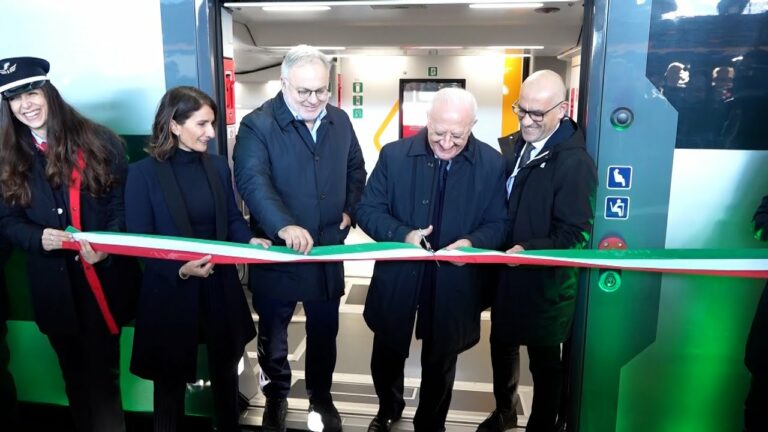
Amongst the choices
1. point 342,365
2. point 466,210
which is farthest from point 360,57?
point 466,210

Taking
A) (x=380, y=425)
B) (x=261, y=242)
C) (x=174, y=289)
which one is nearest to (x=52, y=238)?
(x=174, y=289)

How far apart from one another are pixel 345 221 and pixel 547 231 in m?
0.93

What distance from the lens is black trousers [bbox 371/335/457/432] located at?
8.41 feet

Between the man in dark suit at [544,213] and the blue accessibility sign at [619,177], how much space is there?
137 millimetres

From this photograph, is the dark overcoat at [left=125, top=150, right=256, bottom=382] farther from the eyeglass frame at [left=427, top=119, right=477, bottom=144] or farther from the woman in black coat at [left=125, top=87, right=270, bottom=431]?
the eyeglass frame at [left=427, top=119, right=477, bottom=144]

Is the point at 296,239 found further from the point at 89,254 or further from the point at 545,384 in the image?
the point at 545,384

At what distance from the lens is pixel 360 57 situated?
6.84 meters

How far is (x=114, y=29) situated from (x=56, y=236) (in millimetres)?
1020

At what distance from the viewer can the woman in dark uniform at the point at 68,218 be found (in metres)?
2.27

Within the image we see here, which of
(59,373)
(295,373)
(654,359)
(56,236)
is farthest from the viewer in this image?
(295,373)

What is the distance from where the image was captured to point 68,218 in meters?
2.36

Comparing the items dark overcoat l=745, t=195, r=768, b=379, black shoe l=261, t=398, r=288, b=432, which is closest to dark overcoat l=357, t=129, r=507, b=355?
black shoe l=261, t=398, r=288, b=432

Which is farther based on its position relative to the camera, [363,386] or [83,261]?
[363,386]

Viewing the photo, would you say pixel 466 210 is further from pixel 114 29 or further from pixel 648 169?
pixel 114 29
